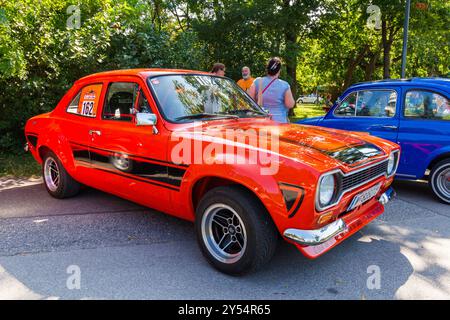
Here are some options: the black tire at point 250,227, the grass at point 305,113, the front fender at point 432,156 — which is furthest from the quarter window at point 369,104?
the grass at point 305,113

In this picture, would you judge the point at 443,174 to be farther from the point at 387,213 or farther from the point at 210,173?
the point at 210,173

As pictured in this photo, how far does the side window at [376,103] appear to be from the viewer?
221 inches

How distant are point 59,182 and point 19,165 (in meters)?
2.96

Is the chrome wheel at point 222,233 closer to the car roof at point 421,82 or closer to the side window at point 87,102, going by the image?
the side window at point 87,102

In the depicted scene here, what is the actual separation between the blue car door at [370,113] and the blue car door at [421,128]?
15cm

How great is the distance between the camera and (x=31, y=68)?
Result: 26.1 ft

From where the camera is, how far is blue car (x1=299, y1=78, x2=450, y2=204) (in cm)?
509

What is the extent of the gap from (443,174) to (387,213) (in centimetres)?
113

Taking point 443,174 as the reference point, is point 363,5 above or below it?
above

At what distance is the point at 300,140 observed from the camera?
10.9 feet
